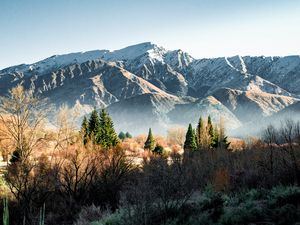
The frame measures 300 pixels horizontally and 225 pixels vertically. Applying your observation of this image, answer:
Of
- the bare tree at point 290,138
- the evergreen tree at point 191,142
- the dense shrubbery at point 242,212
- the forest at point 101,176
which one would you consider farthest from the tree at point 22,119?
the evergreen tree at point 191,142

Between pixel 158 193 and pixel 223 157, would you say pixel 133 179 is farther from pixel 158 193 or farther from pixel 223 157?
pixel 158 193

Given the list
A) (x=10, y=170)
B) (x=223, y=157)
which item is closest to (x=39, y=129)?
(x=10, y=170)

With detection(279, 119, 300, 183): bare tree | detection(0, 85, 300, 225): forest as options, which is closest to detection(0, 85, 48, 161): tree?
detection(0, 85, 300, 225): forest

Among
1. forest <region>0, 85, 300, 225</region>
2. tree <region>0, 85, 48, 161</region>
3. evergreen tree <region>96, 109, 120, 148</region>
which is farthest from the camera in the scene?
evergreen tree <region>96, 109, 120, 148</region>

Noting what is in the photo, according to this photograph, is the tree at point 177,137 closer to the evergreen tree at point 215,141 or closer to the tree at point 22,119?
the evergreen tree at point 215,141

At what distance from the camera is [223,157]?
52.5 meters

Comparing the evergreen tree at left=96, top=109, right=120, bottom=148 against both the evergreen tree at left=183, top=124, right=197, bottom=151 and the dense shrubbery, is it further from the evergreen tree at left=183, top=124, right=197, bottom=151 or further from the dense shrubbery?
the dense shrubbery

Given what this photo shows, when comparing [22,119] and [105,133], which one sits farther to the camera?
A: [105,133]

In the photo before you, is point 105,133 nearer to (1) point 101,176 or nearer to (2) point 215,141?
(1) point 101,176

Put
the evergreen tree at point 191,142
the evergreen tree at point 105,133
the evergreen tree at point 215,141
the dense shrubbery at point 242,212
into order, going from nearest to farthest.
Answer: the dense shrubbery at point 242,212 → the evergreen tree at point 105,133 → the evergreen tree at point 191,142 → the evergreen tree at point 215,141

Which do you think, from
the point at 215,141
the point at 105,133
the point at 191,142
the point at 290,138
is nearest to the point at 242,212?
the point at 290,138

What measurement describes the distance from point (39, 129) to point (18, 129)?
2.64 meters

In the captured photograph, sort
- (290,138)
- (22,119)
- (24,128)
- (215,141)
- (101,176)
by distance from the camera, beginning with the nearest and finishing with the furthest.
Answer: (290,138) → (22,119) → (24,128) → (101,176) → (215,141)

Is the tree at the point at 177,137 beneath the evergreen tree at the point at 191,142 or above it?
beneath
